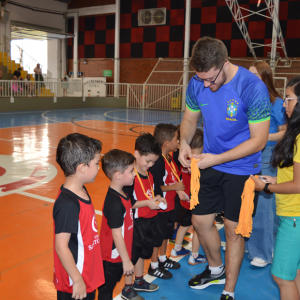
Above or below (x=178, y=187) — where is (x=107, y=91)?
above

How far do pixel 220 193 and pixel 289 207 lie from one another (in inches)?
25.0

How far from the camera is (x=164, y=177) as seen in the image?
2.88 meters

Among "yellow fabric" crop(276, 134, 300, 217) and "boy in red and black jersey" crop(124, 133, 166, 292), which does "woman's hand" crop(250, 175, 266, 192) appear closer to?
"yellow fabric" crop(276, 134, 300, 217)

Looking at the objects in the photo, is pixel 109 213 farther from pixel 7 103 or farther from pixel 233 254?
pixel 7 103

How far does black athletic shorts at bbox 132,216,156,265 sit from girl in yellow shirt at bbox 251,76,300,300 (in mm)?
909

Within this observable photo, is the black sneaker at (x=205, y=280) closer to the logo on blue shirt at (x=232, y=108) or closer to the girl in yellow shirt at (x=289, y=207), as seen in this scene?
the girl in yellow shirt at (x=289, y=207)

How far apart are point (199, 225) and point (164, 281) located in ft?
1.78

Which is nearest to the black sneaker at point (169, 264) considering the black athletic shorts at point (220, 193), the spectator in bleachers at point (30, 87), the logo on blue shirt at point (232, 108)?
the black athletic shorts at point (220, 193)

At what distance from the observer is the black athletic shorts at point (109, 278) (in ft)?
7.06

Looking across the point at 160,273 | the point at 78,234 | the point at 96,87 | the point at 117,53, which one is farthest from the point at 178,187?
the point at 117,53

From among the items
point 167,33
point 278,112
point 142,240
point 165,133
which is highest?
point 167,33

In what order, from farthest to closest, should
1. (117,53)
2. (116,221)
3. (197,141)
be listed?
(117,53)
(197,141)
(116,221)

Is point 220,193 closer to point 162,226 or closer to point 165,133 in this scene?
point 162,226

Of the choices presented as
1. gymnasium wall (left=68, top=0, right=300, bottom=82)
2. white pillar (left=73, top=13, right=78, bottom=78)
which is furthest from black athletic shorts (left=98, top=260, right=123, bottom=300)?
white pillar (left=73, top=13, right=78, bottom=78)
